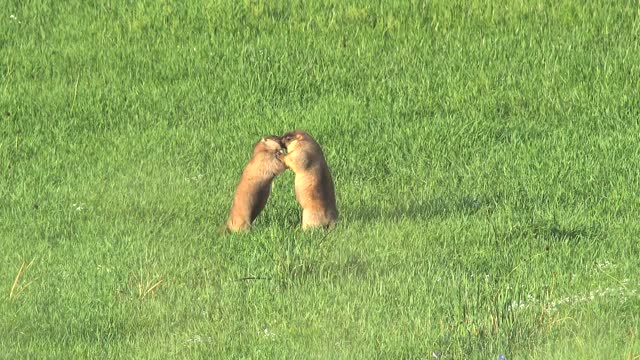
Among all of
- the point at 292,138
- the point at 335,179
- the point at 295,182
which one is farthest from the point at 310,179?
the point at 335,179

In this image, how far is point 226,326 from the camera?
698cm

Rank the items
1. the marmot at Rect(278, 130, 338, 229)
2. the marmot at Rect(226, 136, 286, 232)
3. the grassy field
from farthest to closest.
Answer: the marmot at Rect(226, 136, 286, 232), the marmot at Rect(278, 130, 338, 229), the grassy field

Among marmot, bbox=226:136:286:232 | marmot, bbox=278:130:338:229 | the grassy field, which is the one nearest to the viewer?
the grassy field

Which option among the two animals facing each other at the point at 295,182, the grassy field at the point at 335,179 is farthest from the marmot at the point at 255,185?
the grassy field at the point at 335,179

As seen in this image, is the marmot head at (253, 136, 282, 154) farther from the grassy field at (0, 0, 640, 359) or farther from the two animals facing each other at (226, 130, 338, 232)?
the grassy field at (0, 0, 640, 359)

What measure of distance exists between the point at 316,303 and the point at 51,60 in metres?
7.34

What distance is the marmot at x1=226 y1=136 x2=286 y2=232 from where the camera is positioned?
873 centimetres

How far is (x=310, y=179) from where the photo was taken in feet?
28.3

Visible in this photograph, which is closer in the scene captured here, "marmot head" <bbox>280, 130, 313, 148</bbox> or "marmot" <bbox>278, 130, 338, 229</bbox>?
"marmot" <bbox>278, 130, 338, 229</bbox>

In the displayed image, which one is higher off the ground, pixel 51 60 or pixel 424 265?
pixel 424 265

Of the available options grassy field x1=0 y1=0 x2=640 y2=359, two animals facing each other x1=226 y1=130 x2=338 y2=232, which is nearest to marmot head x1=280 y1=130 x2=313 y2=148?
two animals facing each other x1=226 y1=130 x2=338 y2=232

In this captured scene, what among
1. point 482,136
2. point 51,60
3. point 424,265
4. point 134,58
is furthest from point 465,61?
point 424,265

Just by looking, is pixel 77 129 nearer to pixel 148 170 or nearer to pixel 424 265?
pixel 148 170

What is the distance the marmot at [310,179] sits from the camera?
8.62m
